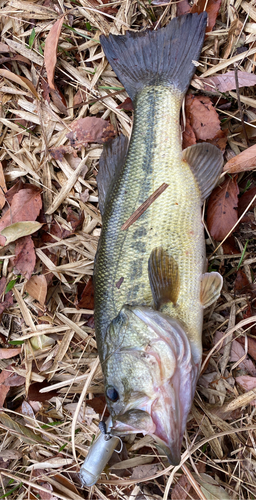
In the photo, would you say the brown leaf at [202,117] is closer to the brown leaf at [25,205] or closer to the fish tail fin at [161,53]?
the fish tail fin at [161,53]

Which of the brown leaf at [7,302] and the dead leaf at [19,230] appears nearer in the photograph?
the dead leaf at [19,230]

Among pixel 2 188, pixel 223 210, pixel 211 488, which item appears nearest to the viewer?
pixel 211 488

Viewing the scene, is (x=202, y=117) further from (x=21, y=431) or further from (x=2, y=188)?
(x=21, y=431)

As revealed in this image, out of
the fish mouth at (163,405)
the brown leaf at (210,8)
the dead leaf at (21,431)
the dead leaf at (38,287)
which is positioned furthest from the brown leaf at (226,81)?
the dead leaf at (21,431)

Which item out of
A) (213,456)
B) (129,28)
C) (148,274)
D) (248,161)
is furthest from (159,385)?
(129,28)

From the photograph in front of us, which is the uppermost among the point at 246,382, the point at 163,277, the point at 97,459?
the point at 163,277

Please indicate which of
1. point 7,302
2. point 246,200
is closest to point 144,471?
point 7,302
